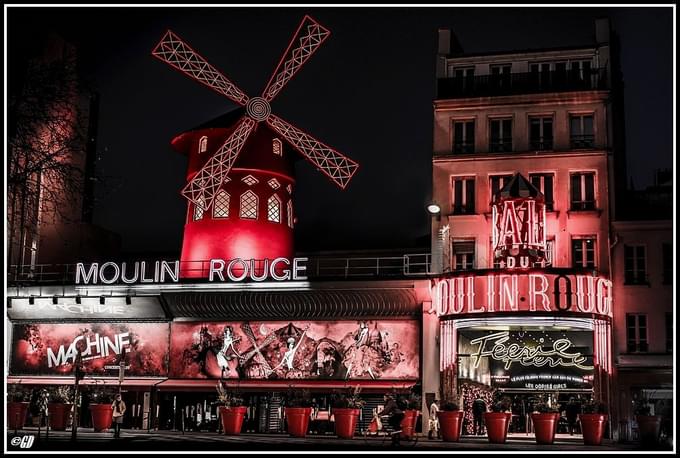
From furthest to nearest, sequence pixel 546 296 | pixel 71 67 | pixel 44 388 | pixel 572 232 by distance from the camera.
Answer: pixel 44 388, pixel 572 232, pixel 546 296, pixel 71 67

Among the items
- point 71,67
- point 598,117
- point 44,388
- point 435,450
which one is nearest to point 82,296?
point 44,388

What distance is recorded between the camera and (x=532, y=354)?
25906 mm

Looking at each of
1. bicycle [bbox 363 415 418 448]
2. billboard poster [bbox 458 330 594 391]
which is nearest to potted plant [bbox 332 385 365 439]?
bicycle [bbox 363 415 418 448]

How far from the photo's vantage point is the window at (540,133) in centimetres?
2633

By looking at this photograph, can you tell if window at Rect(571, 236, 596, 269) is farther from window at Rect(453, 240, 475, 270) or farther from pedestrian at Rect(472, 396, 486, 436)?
pedestrian at Rect(472, 396, 486, 436)

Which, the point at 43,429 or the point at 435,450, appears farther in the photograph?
the point at 43,429

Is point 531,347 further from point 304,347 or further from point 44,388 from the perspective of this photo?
point 44,388

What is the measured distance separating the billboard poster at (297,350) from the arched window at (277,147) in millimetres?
5366

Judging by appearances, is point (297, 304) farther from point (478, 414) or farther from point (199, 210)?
point (478, 414)

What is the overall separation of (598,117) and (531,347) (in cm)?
598

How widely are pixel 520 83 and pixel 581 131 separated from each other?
2.03 m

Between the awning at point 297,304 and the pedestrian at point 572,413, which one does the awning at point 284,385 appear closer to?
the awning at point 297,304

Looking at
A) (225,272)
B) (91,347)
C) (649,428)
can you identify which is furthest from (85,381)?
(649,428)

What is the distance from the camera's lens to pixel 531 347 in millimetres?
26094
